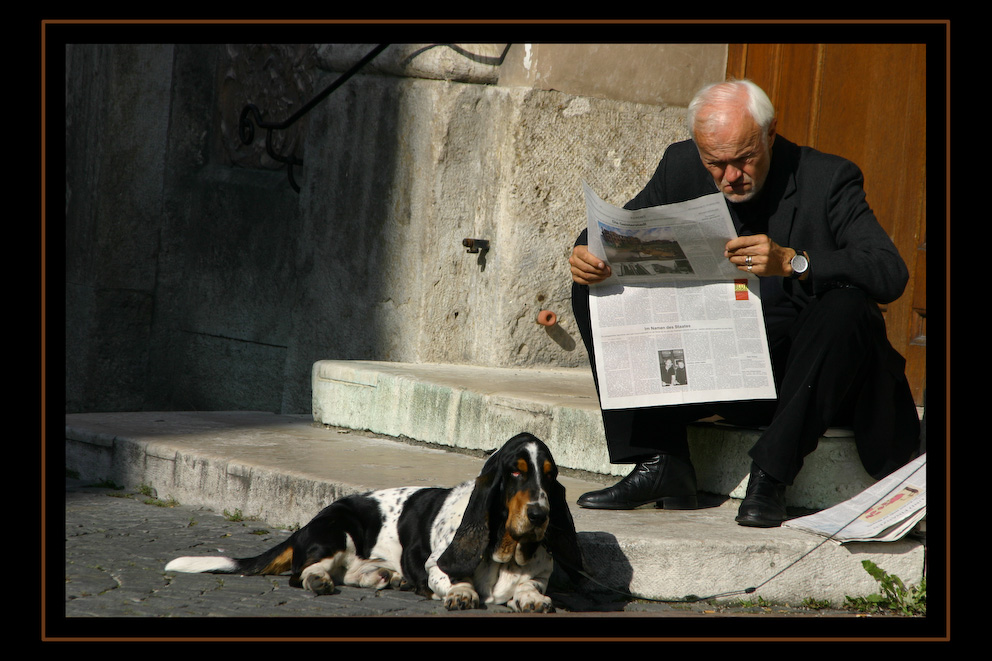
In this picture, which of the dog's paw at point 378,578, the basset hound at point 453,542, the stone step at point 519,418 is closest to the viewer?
the basset hound at point 453,542

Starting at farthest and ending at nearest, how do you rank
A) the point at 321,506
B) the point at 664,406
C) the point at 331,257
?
the point at 331,257, the point at 321,506, the point at 664,406

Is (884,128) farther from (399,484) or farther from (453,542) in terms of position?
(453,542)

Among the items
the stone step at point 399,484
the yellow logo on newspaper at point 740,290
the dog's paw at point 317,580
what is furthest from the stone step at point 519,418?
the dog's paw at point 317,580

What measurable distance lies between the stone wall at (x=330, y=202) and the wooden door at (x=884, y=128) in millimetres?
608

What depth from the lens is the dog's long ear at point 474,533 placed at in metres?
3.03

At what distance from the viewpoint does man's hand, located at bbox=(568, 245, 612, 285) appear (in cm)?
353

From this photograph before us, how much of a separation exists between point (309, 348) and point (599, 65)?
7.89 ft

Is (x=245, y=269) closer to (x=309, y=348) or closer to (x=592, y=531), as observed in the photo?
(x=309, y=348)

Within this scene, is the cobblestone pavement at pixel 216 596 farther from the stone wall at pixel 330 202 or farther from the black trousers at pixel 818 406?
the stone wall at pixel 330 202

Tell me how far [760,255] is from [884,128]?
2403 millimetres

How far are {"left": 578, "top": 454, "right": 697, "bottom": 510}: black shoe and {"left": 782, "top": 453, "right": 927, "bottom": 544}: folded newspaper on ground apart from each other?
39 cm

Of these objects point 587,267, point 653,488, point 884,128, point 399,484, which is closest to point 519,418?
point 399,484

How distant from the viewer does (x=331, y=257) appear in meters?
6.11

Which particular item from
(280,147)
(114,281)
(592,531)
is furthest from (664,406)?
(114,281)
